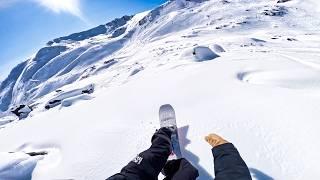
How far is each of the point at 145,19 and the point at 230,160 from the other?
635ft

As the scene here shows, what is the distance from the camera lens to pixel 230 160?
3523 millimetres

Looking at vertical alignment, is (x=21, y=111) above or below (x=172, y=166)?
below

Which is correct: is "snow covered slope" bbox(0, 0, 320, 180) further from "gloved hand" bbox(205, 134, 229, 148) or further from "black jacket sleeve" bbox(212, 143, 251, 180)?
"black jacket sleeve" bbox(212, 143, 251, 180)

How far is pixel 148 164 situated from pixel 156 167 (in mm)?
127

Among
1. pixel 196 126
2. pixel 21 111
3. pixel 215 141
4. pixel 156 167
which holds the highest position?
pixel 215 141

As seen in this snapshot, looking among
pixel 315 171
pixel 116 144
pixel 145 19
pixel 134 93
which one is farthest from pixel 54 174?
pixel 145 19

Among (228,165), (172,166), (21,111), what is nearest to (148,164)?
(172,166)

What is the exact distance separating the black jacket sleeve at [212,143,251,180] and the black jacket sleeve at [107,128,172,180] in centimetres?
76

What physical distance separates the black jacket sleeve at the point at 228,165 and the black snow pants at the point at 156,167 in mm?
458

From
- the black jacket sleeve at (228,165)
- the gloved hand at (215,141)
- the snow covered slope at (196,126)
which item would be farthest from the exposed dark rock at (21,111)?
the black jacket sleeve at (228,165)

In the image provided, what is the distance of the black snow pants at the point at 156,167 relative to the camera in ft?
12.8

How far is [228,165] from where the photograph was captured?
3.45 metres

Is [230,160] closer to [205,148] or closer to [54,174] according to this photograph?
[205,148]

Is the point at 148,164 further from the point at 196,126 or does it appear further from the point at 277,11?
the point at 277,11
